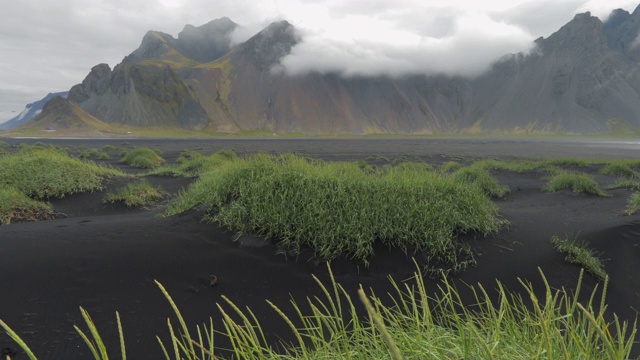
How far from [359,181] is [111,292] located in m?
5.34

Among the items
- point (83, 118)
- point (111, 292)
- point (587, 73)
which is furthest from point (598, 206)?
point (587, 73)

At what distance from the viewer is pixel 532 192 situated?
15.6 metres

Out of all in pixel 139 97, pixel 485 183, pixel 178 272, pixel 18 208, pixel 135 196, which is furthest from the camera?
pixel 139 97

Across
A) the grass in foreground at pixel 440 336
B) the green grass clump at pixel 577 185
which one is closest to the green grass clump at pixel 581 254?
the grass in foreground at pixel 440 336

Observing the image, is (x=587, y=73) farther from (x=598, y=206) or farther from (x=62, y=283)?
(x=62, y=283)

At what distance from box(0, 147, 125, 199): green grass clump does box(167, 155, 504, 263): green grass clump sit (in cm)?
534

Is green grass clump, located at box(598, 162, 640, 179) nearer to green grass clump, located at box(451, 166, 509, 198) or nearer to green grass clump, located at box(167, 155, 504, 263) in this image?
green grass clump, located at box(451, 166, 509, 198)

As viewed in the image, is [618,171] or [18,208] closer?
[18,208]

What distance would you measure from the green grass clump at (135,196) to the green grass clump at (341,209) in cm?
330

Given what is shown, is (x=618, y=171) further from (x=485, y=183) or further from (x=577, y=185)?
(x=485, y=183)

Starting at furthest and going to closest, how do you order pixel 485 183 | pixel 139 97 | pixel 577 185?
pixel 139 97, pixel 485 183, pixel 577 185

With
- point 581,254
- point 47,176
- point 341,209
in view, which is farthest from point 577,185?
point 47,176

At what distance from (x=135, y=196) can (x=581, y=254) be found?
12589 millimetres

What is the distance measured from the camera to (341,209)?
279 inches
